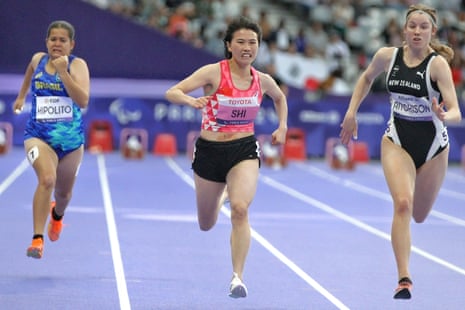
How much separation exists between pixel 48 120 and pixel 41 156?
0.31 metres

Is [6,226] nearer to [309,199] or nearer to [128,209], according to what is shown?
[128,209]

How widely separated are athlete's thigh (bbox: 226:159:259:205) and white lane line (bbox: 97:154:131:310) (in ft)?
3.27

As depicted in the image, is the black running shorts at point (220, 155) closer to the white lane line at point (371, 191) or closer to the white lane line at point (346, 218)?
the white lane line at point (346, 218)

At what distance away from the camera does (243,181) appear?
7570 mm

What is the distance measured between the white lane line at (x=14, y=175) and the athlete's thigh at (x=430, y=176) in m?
7.85

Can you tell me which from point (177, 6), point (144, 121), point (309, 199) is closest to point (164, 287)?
point (309, 199)

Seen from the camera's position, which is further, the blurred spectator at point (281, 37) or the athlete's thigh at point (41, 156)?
the blurred spectator at point (281, 37)

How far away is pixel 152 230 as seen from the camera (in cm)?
1143

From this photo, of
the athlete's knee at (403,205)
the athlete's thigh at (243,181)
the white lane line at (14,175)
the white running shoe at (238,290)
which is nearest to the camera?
the white running shoe at (238,290)

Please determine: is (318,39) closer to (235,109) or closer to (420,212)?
(420,212)

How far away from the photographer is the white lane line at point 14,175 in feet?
50.1

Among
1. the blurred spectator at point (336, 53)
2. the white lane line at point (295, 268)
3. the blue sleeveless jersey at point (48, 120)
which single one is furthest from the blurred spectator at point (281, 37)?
the blue sleeveless jersey at point (48, 120)

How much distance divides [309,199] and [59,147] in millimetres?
7172

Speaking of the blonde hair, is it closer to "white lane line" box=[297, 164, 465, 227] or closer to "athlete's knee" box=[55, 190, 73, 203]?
"athlete's knee" box=[55, 190, 73, 203]
